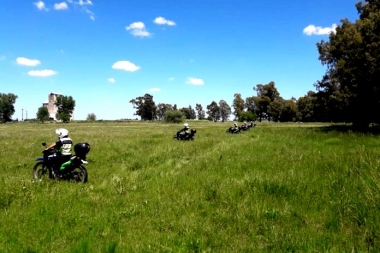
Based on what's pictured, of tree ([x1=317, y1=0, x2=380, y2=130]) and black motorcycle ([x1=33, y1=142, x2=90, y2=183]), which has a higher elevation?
tree ([x1=317, y1=0, x2=380, y2=130])

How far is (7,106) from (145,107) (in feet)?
224

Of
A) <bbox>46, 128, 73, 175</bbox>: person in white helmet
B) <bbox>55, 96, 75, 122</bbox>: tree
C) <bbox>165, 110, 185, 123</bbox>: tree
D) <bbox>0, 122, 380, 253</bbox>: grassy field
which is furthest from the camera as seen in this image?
<bbox>55, 96, 75, 122</bbox>: tree

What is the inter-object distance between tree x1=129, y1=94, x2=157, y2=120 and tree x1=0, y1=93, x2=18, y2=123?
59052mm

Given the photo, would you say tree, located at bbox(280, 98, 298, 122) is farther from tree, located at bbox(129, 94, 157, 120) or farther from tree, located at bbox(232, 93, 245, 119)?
tree, located at bbox(129, 94, 157, 120)

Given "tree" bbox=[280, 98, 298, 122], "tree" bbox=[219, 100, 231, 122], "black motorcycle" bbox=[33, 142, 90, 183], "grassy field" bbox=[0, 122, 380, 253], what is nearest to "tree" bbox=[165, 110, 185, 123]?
"tree" bbox=[280, 98, 298, 122]

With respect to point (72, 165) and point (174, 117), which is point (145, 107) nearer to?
point (174, 117)

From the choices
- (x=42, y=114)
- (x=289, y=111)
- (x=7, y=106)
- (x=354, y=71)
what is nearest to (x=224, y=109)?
(x=289, y=111)

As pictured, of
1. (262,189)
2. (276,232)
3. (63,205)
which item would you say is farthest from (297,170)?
(63,205)

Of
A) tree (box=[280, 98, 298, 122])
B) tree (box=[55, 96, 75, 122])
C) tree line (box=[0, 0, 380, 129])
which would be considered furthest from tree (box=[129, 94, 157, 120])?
tree line (box=[0, 0, 380, 129])

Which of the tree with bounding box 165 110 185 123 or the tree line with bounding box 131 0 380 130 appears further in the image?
the tree with bounding box 165 110 185 123

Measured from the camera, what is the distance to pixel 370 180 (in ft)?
25.8

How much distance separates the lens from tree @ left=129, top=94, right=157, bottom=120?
17038 cm

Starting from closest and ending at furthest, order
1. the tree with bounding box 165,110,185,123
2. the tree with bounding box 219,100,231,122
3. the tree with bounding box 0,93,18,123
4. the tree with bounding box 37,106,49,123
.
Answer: the tree with bounding box 165,110,185,123, the tree with bounding box 37,106,49,123, the tree with bounding box 0,93,18,123, the tree with bounding box 219,100,231,122

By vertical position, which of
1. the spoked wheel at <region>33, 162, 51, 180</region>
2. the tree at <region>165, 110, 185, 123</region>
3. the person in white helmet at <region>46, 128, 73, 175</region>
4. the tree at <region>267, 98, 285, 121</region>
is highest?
the tree at <region>267, 98, 285, 121</region>
